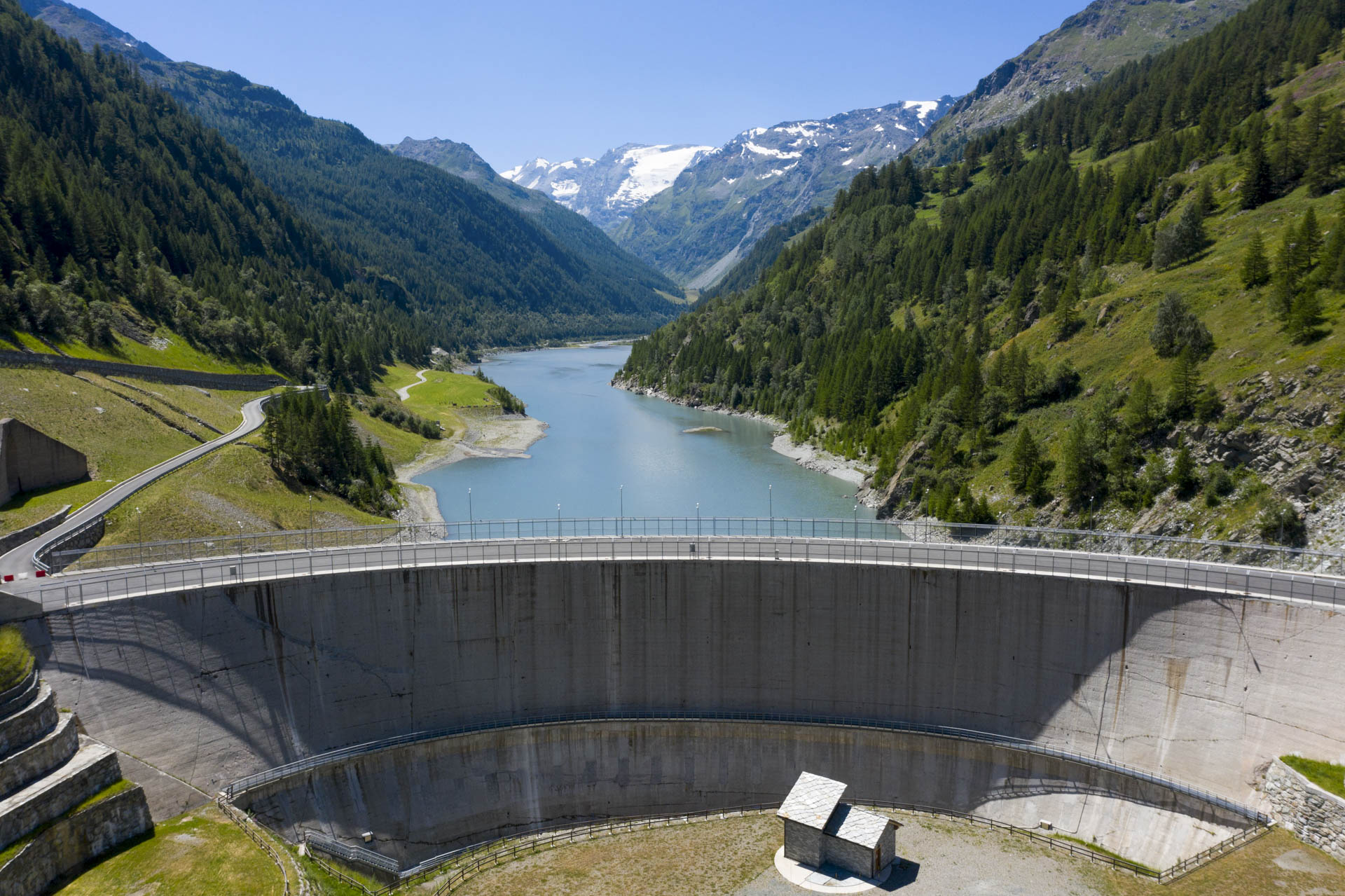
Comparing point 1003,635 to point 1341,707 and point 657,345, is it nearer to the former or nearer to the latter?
Result: point 1341,707

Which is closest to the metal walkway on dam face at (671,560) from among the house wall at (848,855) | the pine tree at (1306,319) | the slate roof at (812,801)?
the slate roof at (812,801)

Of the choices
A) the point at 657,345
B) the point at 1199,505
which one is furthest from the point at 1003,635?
the point at 657,345

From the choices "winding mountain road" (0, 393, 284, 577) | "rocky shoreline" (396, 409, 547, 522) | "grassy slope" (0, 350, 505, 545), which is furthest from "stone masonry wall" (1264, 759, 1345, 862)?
"rocky shoreline" (396, 409, 547, 522)

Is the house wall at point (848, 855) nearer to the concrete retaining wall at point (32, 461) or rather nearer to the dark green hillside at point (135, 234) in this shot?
the concrete retaining wall at point (32, 461)

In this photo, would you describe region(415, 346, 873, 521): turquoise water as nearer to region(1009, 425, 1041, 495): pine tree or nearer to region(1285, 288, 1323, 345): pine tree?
region(1009, 425, 1041, 495): pine tree

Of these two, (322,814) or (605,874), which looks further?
(322,814)

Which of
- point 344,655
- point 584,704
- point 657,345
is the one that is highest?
point 657,345
